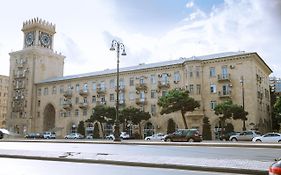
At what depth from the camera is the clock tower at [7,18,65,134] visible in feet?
284

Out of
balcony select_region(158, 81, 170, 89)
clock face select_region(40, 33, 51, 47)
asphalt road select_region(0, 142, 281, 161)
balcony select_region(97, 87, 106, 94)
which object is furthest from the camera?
clock face select_region(40, 33, 51, 47)

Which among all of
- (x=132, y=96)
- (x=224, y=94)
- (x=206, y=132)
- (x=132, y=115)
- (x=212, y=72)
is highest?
(x=212, y=72)

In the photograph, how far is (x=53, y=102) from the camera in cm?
8319

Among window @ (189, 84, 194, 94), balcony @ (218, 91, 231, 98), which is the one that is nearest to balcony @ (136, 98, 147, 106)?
window @ (189, 84, 194, 94)

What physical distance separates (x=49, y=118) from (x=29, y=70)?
13.3 m

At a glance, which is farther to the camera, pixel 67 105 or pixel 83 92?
pixel 67 105

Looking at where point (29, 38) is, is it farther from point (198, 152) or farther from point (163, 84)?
point (198, 152)

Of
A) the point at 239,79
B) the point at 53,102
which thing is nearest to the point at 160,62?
the point at 239,79

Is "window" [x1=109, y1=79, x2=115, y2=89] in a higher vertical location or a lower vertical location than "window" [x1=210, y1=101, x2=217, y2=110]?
higher

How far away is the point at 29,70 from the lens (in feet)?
288

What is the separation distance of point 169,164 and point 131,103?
57.6m

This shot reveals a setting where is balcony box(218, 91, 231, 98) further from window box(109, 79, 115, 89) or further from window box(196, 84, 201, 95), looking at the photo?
window box(109, 79, 115, 89)

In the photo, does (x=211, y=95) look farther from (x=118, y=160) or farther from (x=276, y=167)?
(x=276, y=167)

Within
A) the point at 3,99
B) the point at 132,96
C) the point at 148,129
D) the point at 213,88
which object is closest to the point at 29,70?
the point at 132,96
